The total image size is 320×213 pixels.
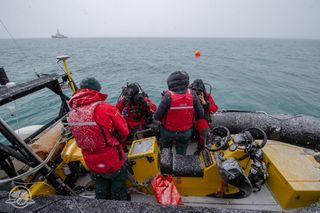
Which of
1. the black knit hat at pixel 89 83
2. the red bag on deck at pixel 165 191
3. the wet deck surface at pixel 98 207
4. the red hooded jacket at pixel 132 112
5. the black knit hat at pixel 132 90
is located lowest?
the red bag on deck at pixel 165 191

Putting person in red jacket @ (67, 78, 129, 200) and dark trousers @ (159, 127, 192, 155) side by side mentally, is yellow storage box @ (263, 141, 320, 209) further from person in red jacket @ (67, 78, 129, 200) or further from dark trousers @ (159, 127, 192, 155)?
person in red jacket @ (67, 78, 129, 200)

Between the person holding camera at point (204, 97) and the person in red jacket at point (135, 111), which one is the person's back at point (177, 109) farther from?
the person in red jacket at point (135, 111)

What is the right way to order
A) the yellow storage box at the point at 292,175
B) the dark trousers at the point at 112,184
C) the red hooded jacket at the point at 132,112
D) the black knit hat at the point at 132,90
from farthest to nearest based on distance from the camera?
the red hooded jacket at the point at 132,112, the black knit hat at the point at 132,90, the dark trousers at the point at 112,184, the yellow storage box at the point at 292,175

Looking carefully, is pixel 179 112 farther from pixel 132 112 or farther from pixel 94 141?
pixel 132 112

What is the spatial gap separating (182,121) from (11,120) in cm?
760

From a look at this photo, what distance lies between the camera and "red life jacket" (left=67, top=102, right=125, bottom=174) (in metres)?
1.80

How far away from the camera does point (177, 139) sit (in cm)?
287

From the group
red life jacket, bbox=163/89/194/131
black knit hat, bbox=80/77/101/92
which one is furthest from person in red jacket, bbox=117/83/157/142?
black knit hat, bbox=80/77/101/92

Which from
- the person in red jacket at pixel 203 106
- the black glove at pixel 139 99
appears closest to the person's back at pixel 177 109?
the person in red jacket at pixel 203 106

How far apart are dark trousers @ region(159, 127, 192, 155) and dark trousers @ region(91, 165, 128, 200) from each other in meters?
0.91

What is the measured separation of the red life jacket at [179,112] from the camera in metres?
2.49

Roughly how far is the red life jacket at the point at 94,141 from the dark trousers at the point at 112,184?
115 mm

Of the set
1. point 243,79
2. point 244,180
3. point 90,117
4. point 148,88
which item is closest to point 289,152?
point 244,180

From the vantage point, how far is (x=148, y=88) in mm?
11906
